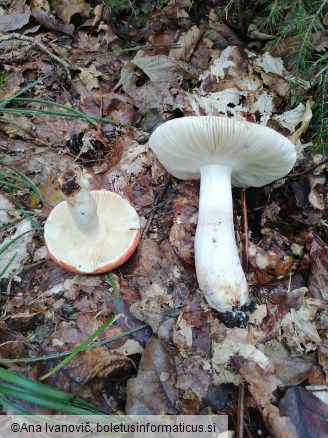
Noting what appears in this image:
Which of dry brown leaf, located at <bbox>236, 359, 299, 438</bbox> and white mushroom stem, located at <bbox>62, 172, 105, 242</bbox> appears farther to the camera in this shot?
white mushroom stem, located at <bbox>62, 172, 105, 242</bbox>

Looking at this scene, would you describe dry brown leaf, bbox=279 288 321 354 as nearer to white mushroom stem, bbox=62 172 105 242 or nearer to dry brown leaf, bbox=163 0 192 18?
white mushroom stem, bbox=62 172 105 242

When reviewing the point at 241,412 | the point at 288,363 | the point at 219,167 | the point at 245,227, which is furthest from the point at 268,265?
the point at 241,412

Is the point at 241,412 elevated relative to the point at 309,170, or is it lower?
lower

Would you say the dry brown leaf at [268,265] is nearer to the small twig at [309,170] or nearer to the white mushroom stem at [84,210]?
the small twig at [309,170]

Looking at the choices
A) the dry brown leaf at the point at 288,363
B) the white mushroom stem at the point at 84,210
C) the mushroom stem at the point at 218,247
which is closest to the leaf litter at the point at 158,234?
the dry brown leaf at the point at 288,363

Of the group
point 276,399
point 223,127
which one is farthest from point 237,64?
point 276,399

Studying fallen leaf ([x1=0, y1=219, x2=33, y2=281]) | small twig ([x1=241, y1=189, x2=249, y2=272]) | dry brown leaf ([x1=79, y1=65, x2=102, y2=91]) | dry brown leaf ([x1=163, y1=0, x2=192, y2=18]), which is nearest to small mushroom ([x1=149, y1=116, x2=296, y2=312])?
small twig ([x1=241, y1=189, x2=249, y2=272])

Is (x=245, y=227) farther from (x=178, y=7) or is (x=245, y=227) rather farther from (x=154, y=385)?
(x=178, y=7)
